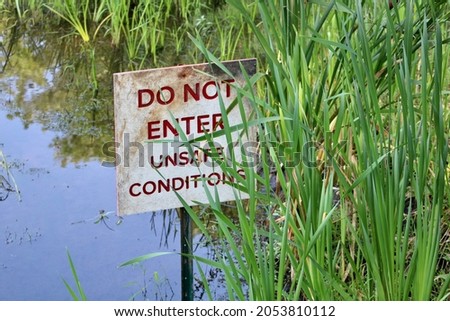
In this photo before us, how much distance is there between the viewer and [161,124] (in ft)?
7.19

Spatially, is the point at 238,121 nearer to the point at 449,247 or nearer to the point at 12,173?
the point at 449,247

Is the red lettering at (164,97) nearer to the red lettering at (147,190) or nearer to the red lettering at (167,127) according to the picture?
the red lettering at (167,127)

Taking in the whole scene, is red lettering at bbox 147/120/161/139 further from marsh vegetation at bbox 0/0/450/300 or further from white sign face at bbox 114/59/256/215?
marsh vegetation at bbox 0/0/450/300

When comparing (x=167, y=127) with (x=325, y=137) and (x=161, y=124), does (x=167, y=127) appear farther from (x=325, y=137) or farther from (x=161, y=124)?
(x=325, y=137)

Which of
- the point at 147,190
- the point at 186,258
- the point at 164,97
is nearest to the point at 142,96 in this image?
the point at 164,97

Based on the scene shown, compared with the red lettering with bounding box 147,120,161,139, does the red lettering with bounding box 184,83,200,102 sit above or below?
above

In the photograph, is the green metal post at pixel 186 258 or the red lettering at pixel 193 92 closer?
the red lettering at pixel 193 92

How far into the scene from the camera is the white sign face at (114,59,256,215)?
85.6 inches

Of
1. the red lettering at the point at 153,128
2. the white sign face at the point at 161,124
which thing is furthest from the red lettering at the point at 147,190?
the red lettering at the point at 153,128

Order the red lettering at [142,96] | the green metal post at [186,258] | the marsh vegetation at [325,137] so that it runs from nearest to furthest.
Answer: the marsh vegetation at [325,137]
the red lettering at [142,96]
the green metal post at [186,258]

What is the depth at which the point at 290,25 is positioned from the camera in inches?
86.4

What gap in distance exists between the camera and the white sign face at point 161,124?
7.13ft

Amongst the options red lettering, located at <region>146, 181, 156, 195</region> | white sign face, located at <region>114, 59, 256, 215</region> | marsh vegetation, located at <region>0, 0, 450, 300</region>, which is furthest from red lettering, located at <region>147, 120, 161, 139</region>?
marsh vegetation, located at <region>0, 0, 450, 300</region>
